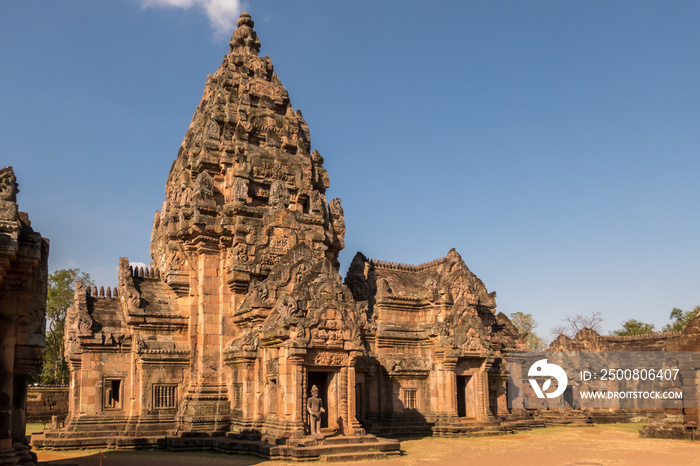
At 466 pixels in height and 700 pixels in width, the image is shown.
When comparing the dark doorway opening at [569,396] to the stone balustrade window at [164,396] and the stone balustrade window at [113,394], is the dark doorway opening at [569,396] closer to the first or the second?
the stone balustrade window at [164,396]

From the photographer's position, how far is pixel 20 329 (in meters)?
13.9

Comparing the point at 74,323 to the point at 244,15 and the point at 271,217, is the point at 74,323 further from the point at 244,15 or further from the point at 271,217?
the point at 244,15

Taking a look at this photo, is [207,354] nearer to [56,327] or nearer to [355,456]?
[355,456]

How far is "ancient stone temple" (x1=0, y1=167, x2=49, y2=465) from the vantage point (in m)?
13.0

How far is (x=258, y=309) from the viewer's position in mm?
21422

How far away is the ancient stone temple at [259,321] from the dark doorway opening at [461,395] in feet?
0.20

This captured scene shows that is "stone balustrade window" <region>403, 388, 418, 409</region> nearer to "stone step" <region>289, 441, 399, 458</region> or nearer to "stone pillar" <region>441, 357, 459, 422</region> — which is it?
"stone pillar" <region>441, 357, 459, 422</region>

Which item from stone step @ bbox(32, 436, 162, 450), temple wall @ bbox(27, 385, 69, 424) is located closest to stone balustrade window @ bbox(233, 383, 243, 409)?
stone step @ bbox(32, 436, 162, 450)

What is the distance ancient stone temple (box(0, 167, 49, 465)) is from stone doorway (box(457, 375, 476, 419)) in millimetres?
17449

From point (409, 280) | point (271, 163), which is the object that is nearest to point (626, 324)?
point (409, 280)

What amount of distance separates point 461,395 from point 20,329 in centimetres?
1884

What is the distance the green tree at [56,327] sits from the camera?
47.9 metres

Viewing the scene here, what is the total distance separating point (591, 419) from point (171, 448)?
23.1 meters

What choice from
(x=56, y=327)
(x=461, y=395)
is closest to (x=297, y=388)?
(x=461, y=395)
